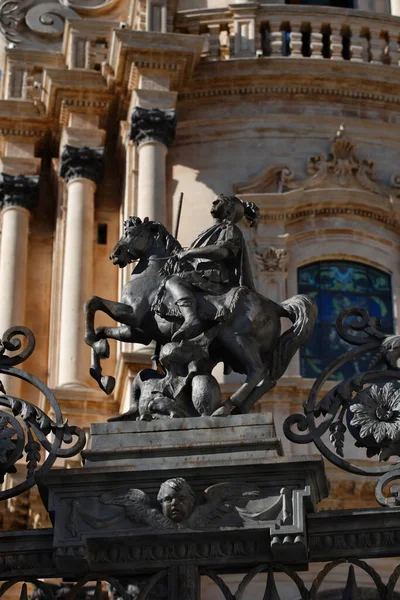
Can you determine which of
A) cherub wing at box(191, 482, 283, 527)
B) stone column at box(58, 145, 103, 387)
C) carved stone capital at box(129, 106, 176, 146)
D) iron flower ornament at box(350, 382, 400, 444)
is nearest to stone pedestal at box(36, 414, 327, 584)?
cherub wing at box(191, 482, 283, 527)

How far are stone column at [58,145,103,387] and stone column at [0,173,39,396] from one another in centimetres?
59

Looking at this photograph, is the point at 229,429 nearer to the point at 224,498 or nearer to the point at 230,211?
the point at 224,498

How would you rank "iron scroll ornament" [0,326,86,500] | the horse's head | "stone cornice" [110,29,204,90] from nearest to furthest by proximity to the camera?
1. "iron scroll ornament" [0,326,86,500]
2. the horse's head
3. "stone cornice" [110,29,204,90]

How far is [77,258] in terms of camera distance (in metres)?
23.0

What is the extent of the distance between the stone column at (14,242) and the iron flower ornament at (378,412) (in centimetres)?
1141

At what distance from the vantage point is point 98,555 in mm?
11180

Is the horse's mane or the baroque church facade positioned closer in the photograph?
the horse's mane

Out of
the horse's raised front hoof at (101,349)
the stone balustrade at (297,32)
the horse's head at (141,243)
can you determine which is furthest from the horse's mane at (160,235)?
the stone balustrade at (297,32)

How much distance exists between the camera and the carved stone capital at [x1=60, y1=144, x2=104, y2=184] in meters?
23.6

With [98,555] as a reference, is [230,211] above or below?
above

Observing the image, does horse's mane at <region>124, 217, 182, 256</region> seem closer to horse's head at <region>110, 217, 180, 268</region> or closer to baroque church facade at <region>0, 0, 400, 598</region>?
horse's head at <region>110, 217, 180, 268</region>

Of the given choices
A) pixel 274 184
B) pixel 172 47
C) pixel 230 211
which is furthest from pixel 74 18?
pixel 230 211

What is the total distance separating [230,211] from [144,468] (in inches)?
97.5

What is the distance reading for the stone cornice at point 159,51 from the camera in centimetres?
2352
